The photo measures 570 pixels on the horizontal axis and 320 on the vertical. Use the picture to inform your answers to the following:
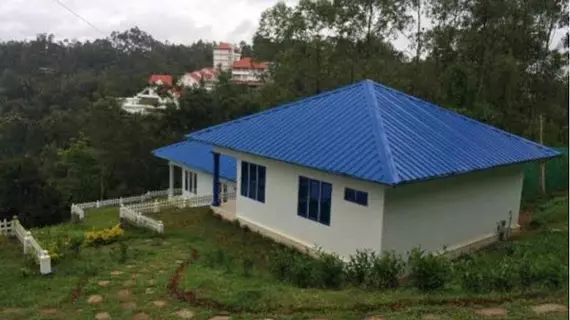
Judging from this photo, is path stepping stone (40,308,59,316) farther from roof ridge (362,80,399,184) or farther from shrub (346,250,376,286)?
roof ridge (362,80,399,184)

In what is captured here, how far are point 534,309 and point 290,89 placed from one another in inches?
925

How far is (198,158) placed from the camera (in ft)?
82.6

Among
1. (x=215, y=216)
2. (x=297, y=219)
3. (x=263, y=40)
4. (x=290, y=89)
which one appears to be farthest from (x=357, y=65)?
(x=297, y=219)

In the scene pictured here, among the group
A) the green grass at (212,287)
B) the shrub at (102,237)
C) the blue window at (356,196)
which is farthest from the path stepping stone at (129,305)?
the shrub at (102,237)

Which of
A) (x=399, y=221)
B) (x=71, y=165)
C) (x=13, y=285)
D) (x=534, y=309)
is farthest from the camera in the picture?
(x=71, y=165)

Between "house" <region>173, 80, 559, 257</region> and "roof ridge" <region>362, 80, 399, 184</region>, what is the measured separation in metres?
0.03

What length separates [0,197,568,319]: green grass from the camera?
6.89 meters

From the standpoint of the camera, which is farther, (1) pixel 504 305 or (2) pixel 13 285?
(2) pixel 13 285

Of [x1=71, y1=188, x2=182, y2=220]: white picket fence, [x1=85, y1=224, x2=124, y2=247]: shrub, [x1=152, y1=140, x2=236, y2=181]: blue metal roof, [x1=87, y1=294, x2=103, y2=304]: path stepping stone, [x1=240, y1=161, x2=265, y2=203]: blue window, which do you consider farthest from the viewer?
[x1=71, y1=188, x2=182, y2=220]: white picket fence

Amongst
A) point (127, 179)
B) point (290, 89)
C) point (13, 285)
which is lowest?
point (127, 179)

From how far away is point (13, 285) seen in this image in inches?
367

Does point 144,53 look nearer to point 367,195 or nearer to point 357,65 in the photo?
point 357,65

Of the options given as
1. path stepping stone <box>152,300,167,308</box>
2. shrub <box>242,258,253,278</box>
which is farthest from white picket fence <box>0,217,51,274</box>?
shrub <box>242,258,253,278</box>

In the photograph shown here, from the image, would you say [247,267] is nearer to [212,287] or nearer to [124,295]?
[212,287]
